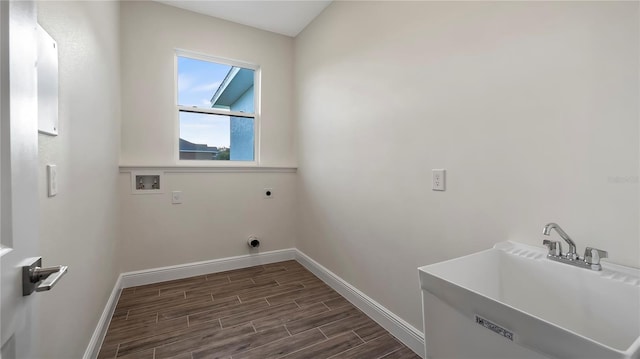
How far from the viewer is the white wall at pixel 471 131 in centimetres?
101

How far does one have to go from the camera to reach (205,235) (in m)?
2.94

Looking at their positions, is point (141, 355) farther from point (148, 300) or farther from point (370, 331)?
point (370, 331)

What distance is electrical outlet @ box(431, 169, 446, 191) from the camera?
1.60 m

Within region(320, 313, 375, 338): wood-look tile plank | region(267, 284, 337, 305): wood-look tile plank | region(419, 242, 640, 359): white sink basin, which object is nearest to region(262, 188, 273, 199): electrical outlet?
region(267, 284, 337, 305): wood-look tile plank

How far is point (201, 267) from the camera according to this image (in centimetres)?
292

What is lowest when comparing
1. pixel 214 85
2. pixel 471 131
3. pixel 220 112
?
pixel 471 131

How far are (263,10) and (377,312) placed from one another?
297 centimetres

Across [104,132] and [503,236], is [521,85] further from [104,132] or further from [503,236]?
[104,132]

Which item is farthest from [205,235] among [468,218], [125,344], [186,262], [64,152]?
[468,218]

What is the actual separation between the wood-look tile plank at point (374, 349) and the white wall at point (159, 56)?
93.8 inches

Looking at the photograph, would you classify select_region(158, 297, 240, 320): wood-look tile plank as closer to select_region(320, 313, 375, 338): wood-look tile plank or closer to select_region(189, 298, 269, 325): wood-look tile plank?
Result: select_region(189, 298, 269, 325): wood-look tile plank

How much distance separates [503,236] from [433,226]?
390mm

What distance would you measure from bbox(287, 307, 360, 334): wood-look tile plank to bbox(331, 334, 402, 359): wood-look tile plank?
34 centimetres

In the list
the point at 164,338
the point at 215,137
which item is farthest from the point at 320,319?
the point at 215,137
